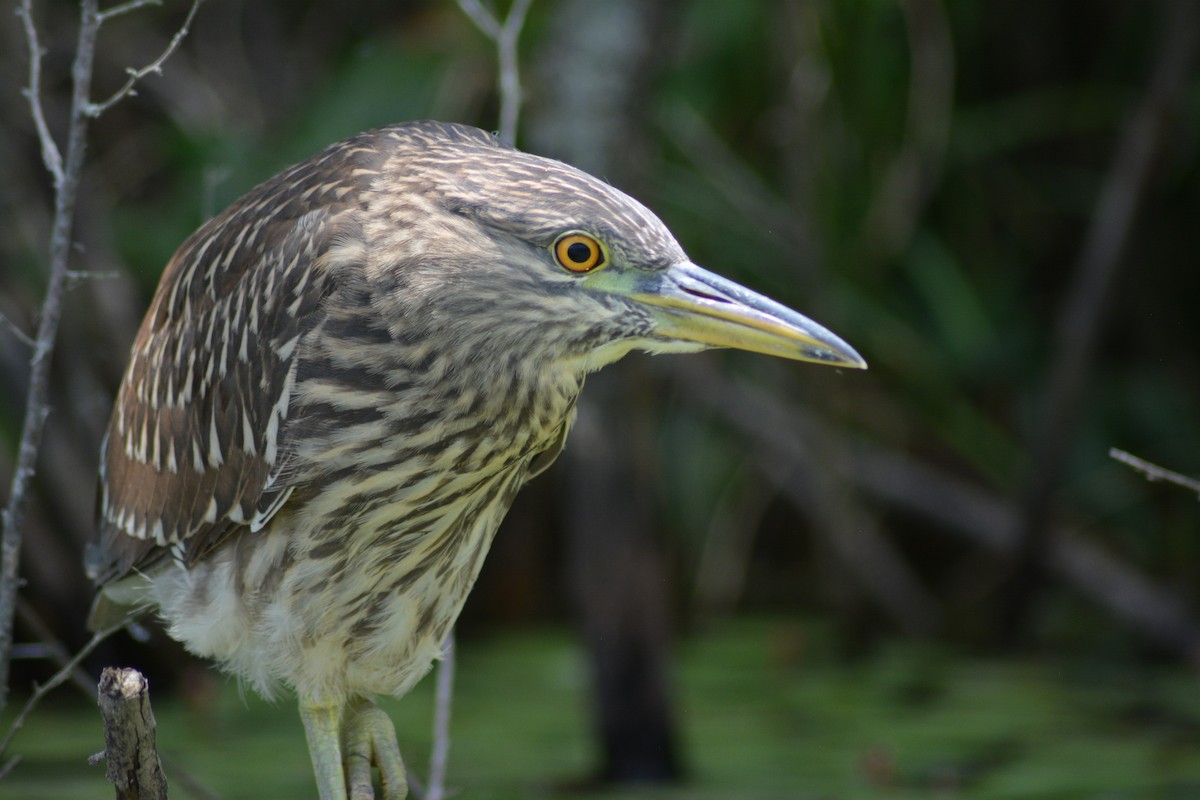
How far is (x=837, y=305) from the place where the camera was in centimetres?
608

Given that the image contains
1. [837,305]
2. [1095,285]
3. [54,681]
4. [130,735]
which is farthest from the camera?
[837,305]

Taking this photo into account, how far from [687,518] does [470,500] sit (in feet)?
12.2

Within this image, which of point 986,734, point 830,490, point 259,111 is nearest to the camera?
point 986,734

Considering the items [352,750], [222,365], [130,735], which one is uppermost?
[222,365]

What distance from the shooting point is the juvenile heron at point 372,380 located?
7.45ft

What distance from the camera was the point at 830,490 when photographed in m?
5.76

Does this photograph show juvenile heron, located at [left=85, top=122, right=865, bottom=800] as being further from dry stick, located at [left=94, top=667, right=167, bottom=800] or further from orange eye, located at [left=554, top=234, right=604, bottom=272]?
dry stick, located at [left=94, top=667, right=167, bottom=800]

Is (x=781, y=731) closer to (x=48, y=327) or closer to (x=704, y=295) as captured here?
(x=704, y=295)

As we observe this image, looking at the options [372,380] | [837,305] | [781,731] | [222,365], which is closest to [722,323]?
[372,380]

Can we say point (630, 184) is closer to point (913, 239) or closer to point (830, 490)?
point (830, 490)

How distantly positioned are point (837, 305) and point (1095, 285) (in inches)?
39.8

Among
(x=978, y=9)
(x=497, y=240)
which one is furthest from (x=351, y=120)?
(x=497, y=240)

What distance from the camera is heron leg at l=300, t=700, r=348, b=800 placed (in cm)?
270

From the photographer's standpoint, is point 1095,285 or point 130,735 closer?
point 130,735
